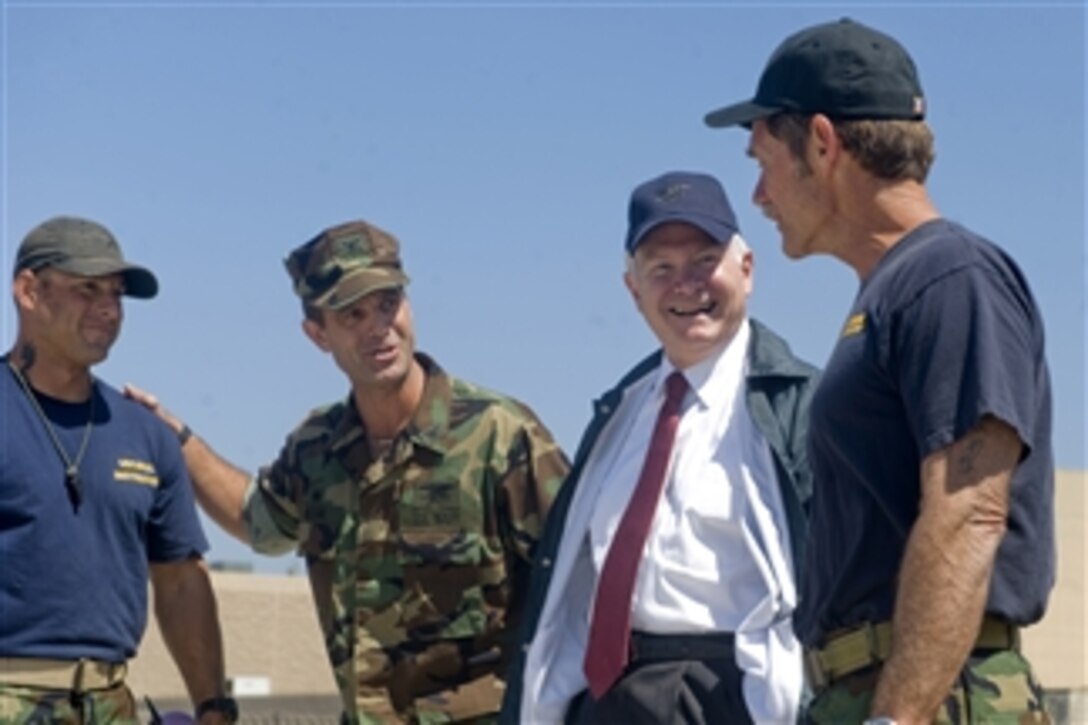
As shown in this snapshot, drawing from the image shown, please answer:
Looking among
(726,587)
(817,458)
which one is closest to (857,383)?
(817,458)

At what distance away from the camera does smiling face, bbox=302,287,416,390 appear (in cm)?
627

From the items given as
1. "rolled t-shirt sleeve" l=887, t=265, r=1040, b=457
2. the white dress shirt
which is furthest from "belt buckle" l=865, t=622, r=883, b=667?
the white dress shirt

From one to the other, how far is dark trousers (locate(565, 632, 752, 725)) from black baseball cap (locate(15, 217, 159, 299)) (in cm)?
221

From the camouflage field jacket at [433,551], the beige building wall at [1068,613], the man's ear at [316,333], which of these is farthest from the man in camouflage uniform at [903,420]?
the beige building wall at [1068,613]

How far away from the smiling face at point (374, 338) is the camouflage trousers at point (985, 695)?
9.33 feet

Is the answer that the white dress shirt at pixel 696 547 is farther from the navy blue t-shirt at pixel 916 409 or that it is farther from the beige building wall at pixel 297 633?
the beige building wall at pixel 297 633

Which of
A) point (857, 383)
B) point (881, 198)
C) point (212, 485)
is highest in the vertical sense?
point (881, 198)

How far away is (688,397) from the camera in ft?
18.1

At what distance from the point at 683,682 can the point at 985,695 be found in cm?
167

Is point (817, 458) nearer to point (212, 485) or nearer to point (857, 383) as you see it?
point (857, 383)

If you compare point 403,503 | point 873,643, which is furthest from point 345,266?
point 873,643

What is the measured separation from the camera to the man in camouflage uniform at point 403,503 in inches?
242

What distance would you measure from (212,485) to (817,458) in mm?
3386

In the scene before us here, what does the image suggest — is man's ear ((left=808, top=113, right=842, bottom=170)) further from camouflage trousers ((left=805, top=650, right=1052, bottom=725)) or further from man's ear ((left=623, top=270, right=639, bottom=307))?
man's ear ((left=623, top=270, right=639, bottom=307))
